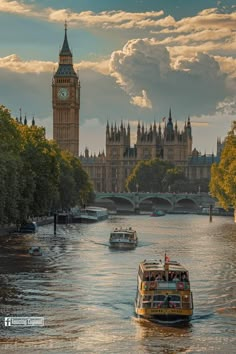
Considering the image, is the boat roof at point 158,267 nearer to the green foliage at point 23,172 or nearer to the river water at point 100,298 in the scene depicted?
the river water at point 100,298

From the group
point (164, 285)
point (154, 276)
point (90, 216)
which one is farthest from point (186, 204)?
point (164, 285)

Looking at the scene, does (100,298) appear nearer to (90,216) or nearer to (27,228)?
(27,228)

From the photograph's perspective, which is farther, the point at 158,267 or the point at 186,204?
the point at 186,204

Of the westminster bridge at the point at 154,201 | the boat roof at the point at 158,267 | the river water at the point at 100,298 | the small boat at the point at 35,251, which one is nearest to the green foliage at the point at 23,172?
the river water at the point at 100,298

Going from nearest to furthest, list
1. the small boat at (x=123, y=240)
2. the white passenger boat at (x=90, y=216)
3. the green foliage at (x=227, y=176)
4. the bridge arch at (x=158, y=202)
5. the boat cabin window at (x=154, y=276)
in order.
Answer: the boat cabin window at (x=154, y=276) < the small boat at (x=123, y=240) < the green foliage at (x=227, y=176) < the white passenger boat at (x=90, y=216) < the bridge arch at (x=158, y=202)

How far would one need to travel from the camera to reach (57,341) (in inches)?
1374

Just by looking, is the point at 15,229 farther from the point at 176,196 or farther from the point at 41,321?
the point at 176,196

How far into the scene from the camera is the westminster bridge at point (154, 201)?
180587mm

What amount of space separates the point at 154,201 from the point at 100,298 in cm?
15331

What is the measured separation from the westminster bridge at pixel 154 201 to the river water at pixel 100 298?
337ft

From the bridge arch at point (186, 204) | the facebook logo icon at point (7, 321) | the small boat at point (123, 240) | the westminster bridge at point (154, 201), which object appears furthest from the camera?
the bridge arch at point (186, 204)

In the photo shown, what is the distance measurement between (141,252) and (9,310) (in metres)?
29.4

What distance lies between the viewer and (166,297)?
127 feet

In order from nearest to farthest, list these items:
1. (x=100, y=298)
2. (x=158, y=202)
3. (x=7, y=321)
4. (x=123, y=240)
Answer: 1. (x=7, y=321)
2. (x=100, y=298)
3. (x=123, y=240)
4. (x=158, y=202)
